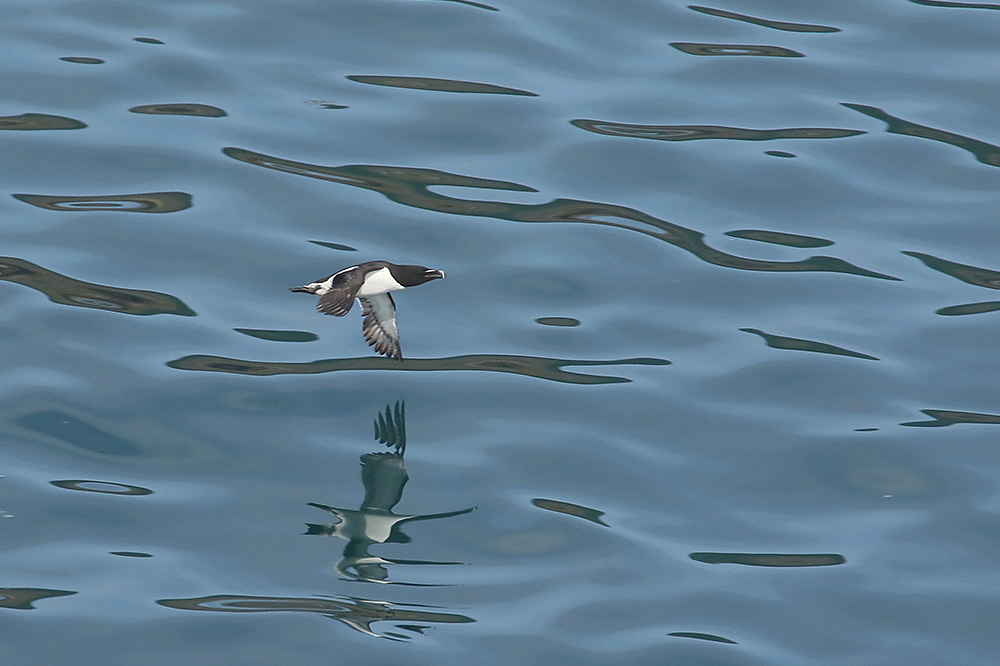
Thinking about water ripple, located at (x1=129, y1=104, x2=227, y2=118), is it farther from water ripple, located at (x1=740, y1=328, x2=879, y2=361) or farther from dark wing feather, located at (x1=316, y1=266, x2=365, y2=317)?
water ripple, located at (x1=740, y1=328, x2=879, y2=361)

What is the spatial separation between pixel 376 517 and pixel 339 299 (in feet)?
5.05

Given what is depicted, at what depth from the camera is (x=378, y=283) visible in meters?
11.5

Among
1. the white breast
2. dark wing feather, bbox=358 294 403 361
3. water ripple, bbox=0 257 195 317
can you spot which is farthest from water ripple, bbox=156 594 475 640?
water ripple, bbox=0 257 195 317

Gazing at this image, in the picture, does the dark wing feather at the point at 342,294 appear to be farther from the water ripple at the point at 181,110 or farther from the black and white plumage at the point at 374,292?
the water ripple at the point at 181,110

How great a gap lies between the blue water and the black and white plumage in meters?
0.24

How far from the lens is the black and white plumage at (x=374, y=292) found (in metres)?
10.8

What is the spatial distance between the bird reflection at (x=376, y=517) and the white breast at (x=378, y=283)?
103 centimetres

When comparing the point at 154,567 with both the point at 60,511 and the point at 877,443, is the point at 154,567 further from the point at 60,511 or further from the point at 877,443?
the point at 877,443

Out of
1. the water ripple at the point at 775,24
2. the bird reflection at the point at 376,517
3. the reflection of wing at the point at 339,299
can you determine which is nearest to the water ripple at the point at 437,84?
the water ripple at the point at 775,24

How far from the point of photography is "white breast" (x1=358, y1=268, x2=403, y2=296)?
11492mm

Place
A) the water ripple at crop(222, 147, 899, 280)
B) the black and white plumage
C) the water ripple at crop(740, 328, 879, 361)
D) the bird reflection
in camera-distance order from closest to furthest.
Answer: the bird reflection
the black and white plumage
the water ripple at crop(740, 328, 879, 361)
the water ripple at crop(222, 147, 899, 280)

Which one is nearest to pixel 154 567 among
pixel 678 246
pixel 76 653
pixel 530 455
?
pixel 76 653

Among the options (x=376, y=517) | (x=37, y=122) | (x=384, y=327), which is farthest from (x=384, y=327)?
(x=37, y=122)

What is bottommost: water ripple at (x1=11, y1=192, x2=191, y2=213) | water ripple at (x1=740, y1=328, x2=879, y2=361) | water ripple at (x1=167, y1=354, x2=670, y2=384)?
water ripple at (x1=167, y1=354, x2=670, y2=384)
